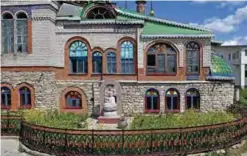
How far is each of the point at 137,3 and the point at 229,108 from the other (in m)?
11.4

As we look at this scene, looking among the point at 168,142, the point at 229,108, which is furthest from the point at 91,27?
the point at 168,142

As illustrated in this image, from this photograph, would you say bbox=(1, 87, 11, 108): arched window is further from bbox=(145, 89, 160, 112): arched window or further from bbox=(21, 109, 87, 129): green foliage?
bbox=(145, 89, 160, 112): arched window

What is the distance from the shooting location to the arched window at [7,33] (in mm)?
18453

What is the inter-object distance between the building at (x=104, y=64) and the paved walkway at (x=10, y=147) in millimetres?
4809

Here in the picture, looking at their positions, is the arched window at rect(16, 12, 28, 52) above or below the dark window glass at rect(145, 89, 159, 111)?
above

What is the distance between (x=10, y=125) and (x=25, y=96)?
443 centimetres

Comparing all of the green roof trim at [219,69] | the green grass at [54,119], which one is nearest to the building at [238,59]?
the green roof trim at [219,69]

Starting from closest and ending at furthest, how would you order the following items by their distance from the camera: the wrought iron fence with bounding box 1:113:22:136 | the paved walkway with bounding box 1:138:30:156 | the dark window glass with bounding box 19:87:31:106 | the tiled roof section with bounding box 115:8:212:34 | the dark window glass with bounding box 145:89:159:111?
the paved walkway with bounding box 1:138:30:156 < the wrought iron fence with bounding box 1:113:22:136 < the dark window glass with bounding box 19:87:31:106 < the dark window glass with bounding box 145:89:159:111 < the tiled roof section with bounding box 115:8:212:34

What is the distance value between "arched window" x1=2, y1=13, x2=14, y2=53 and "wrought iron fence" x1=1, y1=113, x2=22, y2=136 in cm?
548

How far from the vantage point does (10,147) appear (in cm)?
1262

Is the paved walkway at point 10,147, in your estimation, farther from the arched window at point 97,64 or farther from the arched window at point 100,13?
the arched window at point 100,13

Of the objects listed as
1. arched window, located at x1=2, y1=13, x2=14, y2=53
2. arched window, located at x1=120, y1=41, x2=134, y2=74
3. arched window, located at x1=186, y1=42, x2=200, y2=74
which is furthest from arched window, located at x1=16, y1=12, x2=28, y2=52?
arched window, located at x1=186, y1=42, x2=200, y2=74

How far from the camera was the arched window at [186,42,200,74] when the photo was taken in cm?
1864

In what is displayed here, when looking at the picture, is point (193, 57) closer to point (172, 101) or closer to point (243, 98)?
point (172, 101)
